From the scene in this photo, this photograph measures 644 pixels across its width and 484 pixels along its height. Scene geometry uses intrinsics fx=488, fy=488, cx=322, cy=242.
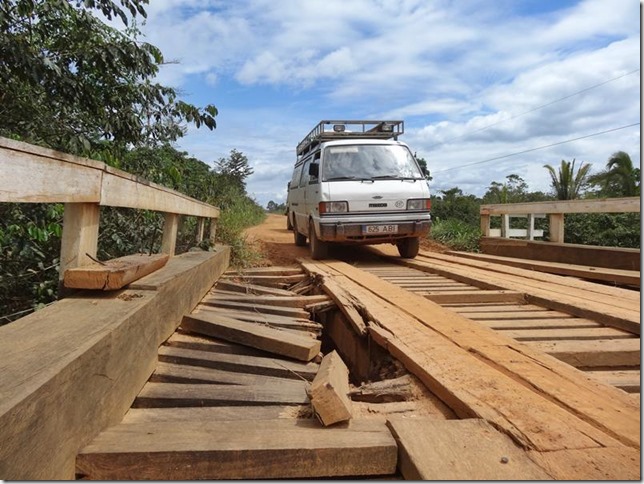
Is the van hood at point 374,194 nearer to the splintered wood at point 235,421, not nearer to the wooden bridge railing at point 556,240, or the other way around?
the wooden bridge railing at point 556,240

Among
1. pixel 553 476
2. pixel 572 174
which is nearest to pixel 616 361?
pixel 553 476

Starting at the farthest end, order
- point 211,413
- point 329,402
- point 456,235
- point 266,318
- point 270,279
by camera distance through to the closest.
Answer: point 456,235 → point 270,279 → point 266,318 → point 211,413 → point 329,402

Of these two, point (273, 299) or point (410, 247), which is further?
point (410, 247)

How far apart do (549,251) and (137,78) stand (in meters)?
6.42

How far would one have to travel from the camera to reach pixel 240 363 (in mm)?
2746

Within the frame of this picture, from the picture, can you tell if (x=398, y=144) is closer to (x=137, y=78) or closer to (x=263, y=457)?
(x=137, y=78)

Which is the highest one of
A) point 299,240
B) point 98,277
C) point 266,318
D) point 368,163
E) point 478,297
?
point 368,163

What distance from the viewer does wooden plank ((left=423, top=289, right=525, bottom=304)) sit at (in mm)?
4318

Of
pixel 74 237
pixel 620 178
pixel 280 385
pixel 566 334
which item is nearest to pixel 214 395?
pixel 280 385

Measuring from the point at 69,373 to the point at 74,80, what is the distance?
13.8 feet

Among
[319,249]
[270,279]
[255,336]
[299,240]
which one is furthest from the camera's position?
[299,240]

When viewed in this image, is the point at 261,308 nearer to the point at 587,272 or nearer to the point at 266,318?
the point at 266,318

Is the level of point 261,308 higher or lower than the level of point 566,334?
lower

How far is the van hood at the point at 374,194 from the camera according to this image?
25.3 ft
